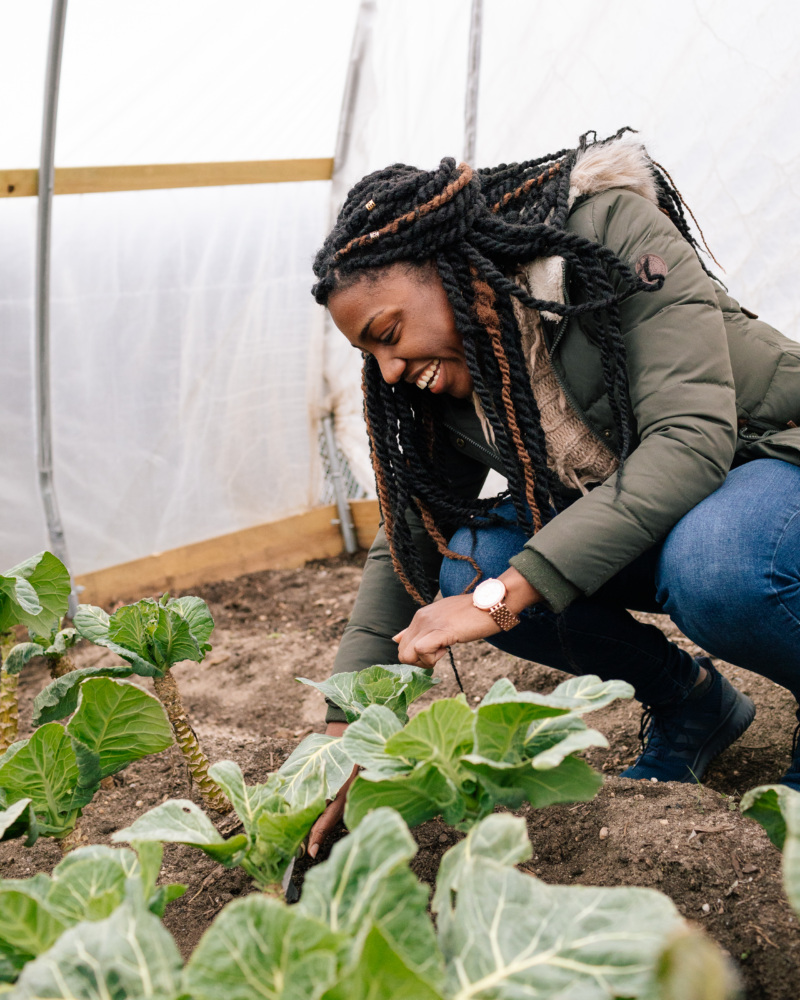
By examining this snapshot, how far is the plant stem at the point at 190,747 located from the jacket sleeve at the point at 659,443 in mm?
643

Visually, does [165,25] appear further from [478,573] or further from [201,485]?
[478,573]

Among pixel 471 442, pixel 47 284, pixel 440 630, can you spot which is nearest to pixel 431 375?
pixel 471 442

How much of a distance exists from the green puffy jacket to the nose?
→ 0.28 meters

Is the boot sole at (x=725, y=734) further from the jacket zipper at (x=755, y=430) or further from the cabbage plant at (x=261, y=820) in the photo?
the cabbage plant at (x=261, y=820)

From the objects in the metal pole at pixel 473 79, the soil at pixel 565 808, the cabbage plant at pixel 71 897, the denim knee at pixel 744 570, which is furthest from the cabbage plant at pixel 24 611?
the metal pole at pixel 473 79

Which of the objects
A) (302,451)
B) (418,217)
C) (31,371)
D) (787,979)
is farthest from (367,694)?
(302,451)

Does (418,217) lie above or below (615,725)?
above

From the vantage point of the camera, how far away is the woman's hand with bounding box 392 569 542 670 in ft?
4.51

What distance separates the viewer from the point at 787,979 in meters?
1.00

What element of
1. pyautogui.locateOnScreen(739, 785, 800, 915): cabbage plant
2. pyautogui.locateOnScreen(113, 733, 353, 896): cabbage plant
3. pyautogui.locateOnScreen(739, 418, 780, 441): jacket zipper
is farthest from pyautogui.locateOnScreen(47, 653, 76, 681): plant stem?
pyautogui.locateOnScreen(739, 418, 780, 441): jacket zipper

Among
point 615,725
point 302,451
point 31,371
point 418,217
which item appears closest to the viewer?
point 418,217

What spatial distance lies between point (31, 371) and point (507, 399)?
→ 2.42 m

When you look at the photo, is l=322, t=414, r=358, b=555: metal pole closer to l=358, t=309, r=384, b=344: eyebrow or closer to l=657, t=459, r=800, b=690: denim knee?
l=358, t=309, r=384, b=344: eyebrow

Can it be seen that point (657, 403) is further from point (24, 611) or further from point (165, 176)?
point (165, 176)
